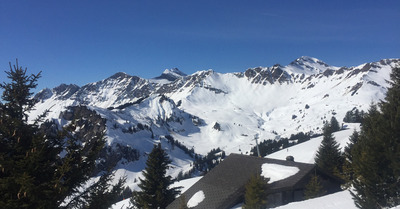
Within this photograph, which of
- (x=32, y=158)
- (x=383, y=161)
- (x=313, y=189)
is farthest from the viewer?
(x=313, y=189)

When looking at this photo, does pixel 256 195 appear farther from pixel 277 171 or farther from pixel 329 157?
pixel 329 157

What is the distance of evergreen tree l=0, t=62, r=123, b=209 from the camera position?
7742 millimetres

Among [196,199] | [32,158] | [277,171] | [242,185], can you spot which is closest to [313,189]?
[277,171]

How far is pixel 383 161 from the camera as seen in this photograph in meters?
14.2

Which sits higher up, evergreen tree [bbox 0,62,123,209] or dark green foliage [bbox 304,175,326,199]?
evergreen tree [bbox 0,62,123,209]

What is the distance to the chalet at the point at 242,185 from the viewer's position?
23806 mm

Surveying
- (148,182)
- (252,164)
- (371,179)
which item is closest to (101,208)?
(371,179)

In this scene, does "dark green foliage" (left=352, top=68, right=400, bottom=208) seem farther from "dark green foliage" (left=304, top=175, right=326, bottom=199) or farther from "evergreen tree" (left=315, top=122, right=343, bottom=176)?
"evergreen tree" (left=315, top=122, right=343, bottom=176)

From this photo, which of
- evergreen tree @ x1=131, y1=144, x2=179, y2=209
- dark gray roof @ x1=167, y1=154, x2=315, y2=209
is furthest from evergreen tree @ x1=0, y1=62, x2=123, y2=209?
evergreen tree @ x1=131, y1=144, x2=179, y2=209

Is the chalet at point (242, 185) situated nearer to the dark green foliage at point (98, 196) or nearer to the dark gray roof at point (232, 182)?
the dark gray roof at point (232, 182)

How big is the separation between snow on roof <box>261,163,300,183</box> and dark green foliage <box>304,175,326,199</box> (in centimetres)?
178

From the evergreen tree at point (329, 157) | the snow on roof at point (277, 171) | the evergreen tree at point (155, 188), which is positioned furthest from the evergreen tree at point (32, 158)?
the evergreen tree at point (329, 157)

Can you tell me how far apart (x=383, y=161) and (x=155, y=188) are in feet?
61.3

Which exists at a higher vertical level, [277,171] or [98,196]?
[98,196]
